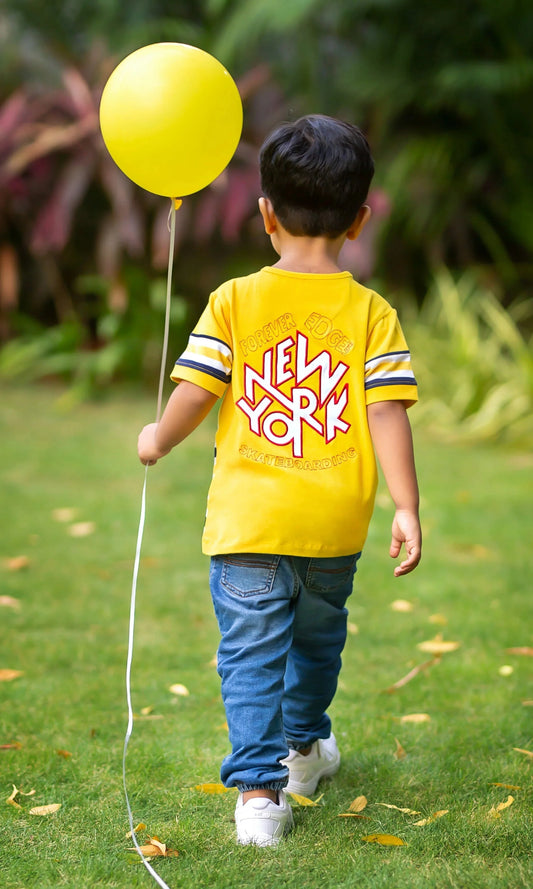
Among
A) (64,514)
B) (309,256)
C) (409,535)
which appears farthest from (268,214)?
(64,514)

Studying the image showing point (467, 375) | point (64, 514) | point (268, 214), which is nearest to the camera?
point (268, 214)

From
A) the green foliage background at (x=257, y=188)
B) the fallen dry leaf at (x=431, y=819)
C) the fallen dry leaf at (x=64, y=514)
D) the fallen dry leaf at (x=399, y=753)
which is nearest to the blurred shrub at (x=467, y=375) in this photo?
the green foliage background at (x=257, y=188)

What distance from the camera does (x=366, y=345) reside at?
1.98m

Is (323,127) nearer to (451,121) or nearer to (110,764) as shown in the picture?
(110,764)

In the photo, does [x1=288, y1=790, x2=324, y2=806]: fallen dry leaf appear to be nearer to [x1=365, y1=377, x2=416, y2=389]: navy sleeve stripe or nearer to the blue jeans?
Answer: the blue jeans

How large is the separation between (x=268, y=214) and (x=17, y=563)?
7.50ft

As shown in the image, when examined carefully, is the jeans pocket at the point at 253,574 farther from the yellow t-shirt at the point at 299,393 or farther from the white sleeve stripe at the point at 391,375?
the white sleeve stripe at the point at 391,375

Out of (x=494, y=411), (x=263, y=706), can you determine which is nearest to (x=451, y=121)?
(x=494, y=411)

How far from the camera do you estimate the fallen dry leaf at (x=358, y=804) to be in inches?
84.5

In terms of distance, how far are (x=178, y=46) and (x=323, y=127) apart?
361 mm

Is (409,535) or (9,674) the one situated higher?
(409,535)

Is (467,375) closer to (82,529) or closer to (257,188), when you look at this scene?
(257,188)

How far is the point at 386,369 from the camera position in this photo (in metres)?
1.96

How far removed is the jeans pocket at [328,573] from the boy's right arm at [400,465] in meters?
0.12
